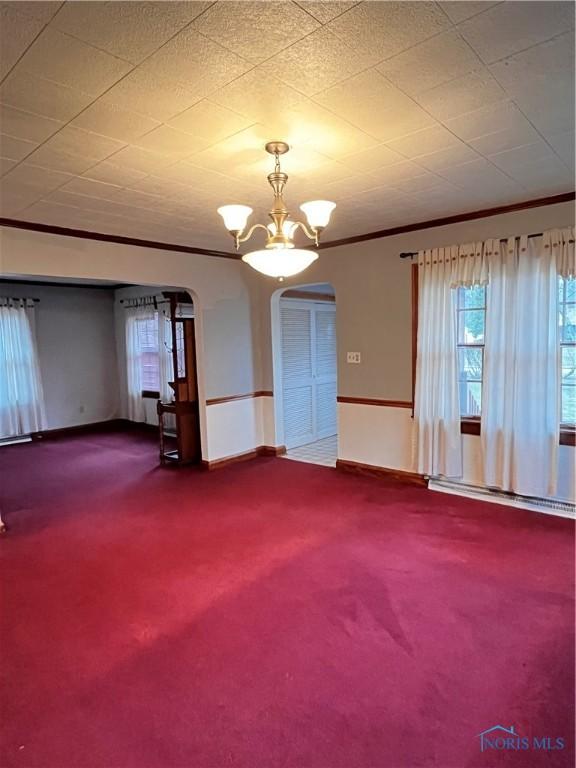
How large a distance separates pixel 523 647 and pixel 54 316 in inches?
299

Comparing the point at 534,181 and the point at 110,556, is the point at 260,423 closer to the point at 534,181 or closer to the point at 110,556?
the point at 110,556

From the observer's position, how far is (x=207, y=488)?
15.2 ft

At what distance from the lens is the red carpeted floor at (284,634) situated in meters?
1.72

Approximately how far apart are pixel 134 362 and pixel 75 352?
979 millimetres

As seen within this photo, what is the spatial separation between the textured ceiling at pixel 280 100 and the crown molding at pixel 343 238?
270 millimetres

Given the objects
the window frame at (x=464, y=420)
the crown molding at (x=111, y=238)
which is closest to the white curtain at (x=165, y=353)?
the crown molding at (x=111, y=238)

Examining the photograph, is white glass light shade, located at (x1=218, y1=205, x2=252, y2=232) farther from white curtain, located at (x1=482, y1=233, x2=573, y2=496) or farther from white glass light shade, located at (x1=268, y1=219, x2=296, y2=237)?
white curtain, located at (x1=482, y1=233, x2=573, y2=496)

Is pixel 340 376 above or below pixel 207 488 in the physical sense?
above

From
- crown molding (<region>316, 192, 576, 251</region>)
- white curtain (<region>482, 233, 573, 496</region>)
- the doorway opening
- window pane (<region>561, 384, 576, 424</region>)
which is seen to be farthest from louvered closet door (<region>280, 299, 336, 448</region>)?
window pane (<region>561, 384, 576, 424</region>)

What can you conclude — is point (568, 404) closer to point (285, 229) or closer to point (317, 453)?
point (285, 229)

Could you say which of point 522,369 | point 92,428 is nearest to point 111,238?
point 522,369

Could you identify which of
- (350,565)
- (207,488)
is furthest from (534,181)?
(207,488)

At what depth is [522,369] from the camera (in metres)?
3.71

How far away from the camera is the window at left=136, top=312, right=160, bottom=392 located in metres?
7.55
